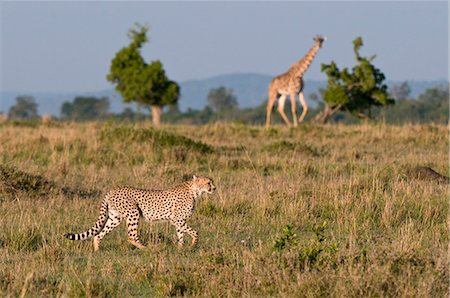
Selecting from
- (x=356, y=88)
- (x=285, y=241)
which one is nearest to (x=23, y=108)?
(x=356, y=88)

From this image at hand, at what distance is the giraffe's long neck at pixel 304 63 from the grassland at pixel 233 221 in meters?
6.35

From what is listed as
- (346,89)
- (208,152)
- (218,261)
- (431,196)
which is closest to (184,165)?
(208,152)

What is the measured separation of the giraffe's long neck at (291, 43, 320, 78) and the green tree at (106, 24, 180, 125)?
27.4 feet

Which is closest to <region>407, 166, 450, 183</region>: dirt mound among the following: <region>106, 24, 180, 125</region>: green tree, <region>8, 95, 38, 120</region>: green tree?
<region>106, 24, 180, 125</region>: green tree

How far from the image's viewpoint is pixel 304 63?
23312 mm

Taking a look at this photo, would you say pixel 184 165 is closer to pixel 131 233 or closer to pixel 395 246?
pixel 131 233

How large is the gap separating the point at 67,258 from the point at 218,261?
120 centimetres

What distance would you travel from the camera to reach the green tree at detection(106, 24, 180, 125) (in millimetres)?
30906

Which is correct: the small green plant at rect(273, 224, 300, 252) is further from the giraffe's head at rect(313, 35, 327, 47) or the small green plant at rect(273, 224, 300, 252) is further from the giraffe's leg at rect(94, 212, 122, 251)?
the giraffe's head at rect(313, 35, 327, 47)

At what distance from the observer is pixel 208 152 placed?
48.4ft

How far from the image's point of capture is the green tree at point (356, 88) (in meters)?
26.6

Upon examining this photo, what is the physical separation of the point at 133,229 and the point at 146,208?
0.89 ft

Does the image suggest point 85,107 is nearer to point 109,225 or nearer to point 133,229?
point 109,225

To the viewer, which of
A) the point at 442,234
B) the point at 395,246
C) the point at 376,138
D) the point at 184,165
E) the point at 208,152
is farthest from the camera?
the point at 376,138
